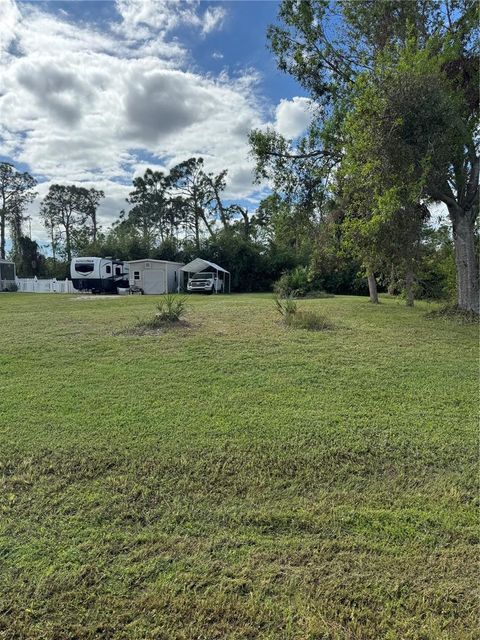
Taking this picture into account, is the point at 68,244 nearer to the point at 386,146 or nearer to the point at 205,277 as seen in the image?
the point at 205,277

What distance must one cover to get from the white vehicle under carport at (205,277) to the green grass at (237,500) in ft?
60.4

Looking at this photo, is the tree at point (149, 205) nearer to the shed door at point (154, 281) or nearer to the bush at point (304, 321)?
the shed door at point (154, 281)

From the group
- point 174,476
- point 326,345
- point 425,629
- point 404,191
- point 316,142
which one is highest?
point 316,142

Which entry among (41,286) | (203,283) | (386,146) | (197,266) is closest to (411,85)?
(386,146)

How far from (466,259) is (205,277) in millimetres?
16954

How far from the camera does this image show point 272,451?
10.3 feet

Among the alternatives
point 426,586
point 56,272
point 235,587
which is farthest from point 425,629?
point 56,272

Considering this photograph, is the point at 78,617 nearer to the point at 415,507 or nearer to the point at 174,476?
the point at 174,476

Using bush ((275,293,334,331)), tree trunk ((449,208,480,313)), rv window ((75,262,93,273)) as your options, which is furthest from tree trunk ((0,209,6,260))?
tree trunk ((449,208,480,313))

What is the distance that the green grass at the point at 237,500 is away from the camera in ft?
5.84

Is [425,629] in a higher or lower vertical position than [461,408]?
lower

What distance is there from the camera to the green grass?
1780 millimetres

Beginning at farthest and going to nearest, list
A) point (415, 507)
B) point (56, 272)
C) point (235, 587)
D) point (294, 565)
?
point (56, 272) < point (415, 507) < point (294, 565) < point (235, 587)

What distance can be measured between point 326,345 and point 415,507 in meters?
3.93
